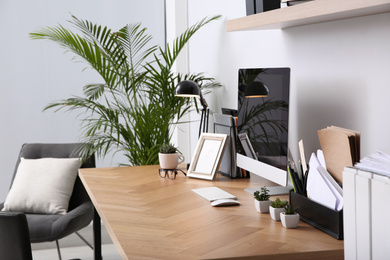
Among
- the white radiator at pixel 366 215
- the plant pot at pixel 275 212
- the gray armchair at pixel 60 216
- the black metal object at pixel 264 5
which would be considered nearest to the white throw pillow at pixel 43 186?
the gray armchair at pixel 60 216

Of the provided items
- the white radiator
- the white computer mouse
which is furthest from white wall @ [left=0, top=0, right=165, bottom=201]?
the white radiator

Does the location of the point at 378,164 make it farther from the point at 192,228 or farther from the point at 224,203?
the point at 224,203

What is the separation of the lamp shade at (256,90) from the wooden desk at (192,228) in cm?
40

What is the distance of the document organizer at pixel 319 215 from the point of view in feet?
4.82

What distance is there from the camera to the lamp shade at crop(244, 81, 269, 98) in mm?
2018

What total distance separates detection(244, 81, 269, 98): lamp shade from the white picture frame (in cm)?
38

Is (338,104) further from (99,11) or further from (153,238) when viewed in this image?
(99,11)

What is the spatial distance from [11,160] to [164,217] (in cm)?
309

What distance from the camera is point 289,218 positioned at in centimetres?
160

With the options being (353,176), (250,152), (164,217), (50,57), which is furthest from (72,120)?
(353,176)

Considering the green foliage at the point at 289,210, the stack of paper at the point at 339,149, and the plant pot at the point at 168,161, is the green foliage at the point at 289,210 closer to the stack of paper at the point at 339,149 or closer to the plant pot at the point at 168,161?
the stack of paper at the point at 339,149

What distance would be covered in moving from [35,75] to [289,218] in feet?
11.2

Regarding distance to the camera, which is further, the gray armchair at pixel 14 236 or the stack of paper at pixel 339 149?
the gray armchair at pixel 14 236

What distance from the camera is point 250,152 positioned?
7.22ft
